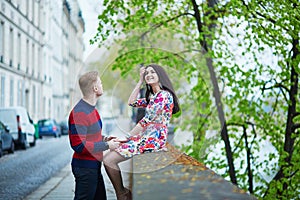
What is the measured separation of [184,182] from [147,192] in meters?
0.48

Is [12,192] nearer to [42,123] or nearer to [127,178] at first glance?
[127,178]

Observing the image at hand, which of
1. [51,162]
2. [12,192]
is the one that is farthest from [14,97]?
[12,192]

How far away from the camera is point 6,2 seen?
39938mm

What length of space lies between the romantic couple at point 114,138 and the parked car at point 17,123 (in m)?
19.9

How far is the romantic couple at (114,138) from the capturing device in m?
3.97

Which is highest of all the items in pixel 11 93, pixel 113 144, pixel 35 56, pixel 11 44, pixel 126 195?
pixel 35 56

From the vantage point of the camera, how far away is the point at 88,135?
4.02m

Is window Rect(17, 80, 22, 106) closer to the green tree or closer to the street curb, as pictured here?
the street curb

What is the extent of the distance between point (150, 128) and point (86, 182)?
27.2 inches

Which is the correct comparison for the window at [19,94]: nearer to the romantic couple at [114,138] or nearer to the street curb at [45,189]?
the street curb at [45,189]

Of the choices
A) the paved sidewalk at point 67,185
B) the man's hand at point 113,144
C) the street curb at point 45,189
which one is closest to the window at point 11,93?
the paved sidewalk at point 67,185

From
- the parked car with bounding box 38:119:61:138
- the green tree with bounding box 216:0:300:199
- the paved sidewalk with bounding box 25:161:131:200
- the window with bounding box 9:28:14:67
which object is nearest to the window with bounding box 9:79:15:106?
the window with bounding box 9:28:14:67

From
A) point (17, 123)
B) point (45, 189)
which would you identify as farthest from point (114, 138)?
point (17, 123)

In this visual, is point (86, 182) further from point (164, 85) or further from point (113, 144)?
point (164, 85)
